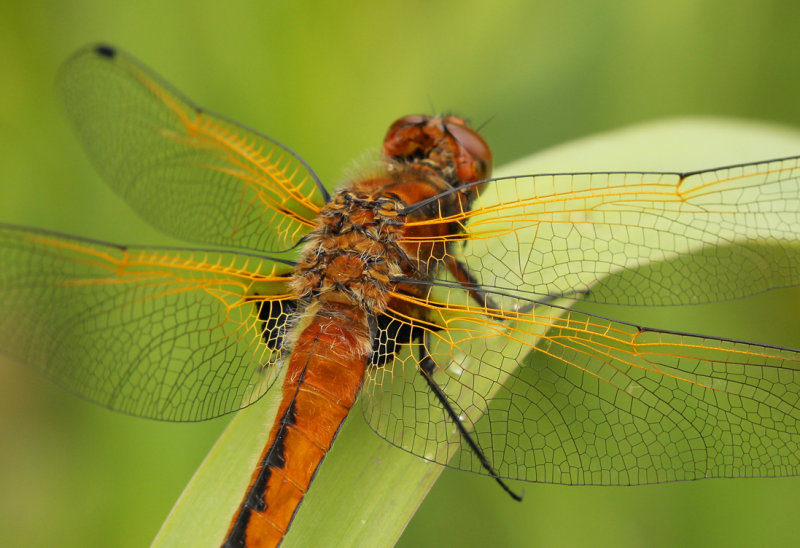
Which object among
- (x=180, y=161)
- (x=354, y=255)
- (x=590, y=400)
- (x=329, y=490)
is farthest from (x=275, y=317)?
(x=590, y=400)

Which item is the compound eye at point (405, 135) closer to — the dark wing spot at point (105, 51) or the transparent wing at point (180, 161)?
the transparent wing at point (180, 161)

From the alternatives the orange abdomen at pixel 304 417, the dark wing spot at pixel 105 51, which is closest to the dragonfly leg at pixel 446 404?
the orange abdomen at pixel 304 417

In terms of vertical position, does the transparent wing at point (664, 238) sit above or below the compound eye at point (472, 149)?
below

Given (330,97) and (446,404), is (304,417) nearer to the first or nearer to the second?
(446,404)

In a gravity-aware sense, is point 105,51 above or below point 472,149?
below

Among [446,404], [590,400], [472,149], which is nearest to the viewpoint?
[590,400]

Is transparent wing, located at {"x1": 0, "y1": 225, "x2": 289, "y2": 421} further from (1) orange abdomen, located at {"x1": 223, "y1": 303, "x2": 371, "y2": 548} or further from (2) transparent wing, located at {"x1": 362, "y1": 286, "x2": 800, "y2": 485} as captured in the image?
(2) transparent wing, located at {"x1": 362, "y1": 286, "x2": 800, "y2": 485}

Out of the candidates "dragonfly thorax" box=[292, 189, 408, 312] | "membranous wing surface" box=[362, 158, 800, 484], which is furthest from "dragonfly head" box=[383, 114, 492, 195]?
"dragonfly thorax" box=[292, 189, 408, 312]
